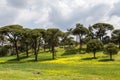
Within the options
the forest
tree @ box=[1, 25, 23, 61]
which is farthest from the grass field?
tree @ box=[1, 25, 23, 61]

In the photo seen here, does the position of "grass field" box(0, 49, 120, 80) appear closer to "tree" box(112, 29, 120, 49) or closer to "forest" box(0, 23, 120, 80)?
"forest" box(0, 23, 120, 80)

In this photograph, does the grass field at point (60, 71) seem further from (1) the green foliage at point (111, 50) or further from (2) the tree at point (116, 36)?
(2) the tree at point (116, 36)

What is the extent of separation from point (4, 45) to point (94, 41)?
299ft

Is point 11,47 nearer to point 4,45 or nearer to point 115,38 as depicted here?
point 4,45

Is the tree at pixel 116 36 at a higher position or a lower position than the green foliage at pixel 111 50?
higher

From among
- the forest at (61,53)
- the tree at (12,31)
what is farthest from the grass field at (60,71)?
the tree at (12,31)

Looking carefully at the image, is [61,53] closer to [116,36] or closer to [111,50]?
[116,36]

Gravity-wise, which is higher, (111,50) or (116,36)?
(116,36)

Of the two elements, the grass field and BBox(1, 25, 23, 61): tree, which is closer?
the grass field

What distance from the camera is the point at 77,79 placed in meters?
44.7

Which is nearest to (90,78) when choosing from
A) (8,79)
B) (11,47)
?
(8,79)

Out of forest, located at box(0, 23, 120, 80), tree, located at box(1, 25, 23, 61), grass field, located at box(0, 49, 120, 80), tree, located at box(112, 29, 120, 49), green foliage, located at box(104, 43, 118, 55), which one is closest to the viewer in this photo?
grass field, located at box(0, 49, 120, 80)

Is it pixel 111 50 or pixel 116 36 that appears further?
pixel 116 36

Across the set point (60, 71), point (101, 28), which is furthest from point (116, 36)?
point (60, 71)
